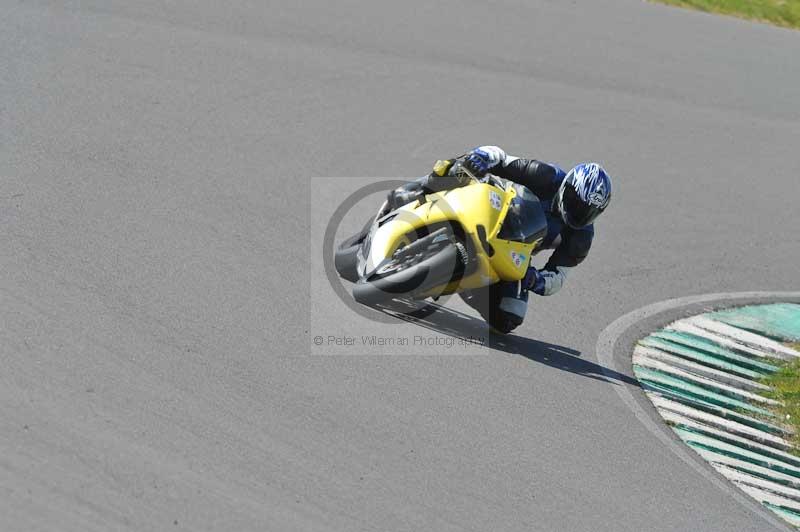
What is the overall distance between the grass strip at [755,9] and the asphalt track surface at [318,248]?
84cm

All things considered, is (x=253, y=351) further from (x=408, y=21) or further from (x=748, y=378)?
(x=408, y=21)

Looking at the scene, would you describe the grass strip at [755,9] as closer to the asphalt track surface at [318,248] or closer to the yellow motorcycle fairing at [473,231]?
the asphalt track surface at [318,248]

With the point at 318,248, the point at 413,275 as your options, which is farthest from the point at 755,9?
the point at 413,275

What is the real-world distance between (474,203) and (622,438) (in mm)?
2007

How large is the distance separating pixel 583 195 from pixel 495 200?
721mm

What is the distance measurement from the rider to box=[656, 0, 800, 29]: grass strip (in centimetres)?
1052

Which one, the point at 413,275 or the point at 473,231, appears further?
the point at 473,231

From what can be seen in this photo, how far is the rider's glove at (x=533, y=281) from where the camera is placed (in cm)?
868

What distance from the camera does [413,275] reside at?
26.6 feet

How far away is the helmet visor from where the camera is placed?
867 cm

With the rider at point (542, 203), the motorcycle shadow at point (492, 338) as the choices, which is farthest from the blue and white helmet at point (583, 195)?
the motorcycle shadow at point (492, 338)

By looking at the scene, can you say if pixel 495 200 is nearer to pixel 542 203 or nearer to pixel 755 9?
pixel 542 203

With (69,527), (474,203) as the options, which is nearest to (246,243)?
(474,203)

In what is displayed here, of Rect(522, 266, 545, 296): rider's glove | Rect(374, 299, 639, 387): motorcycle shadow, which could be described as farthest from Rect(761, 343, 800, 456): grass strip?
Rect(522, 266, 545, 296): rider's glove
